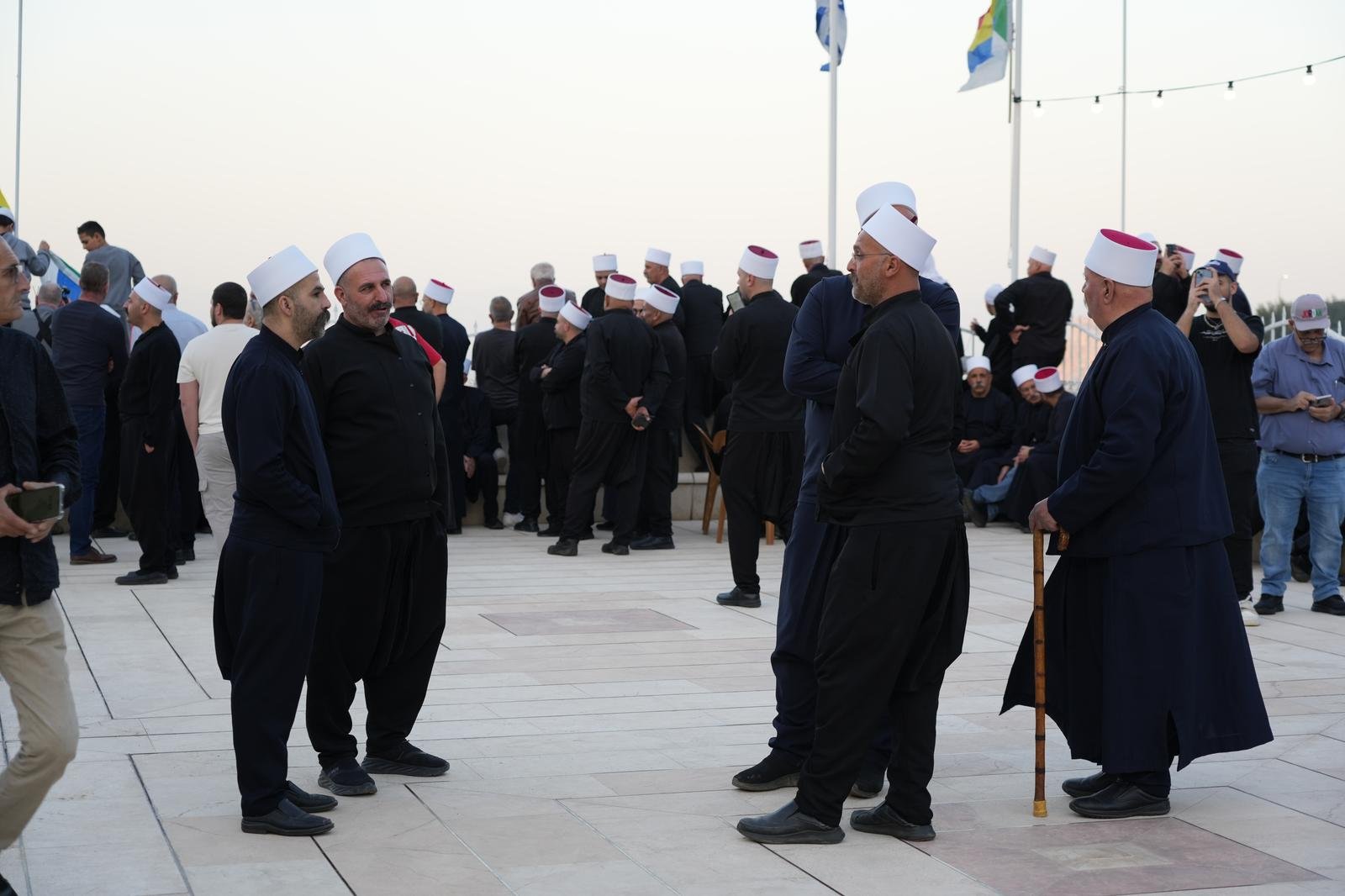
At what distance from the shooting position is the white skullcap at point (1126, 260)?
509cm

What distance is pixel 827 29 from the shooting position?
20.2m

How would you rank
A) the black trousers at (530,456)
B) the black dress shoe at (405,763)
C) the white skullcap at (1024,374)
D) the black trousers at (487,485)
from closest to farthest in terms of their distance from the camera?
the black dress shoe at (405,763), the white skullcap at (1024,374), the black trousers at (530,456), the black trousers at (487,485)

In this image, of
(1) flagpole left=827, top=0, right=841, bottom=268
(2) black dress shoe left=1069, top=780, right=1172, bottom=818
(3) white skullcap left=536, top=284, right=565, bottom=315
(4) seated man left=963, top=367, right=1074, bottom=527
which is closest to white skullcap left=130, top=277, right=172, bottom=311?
(3) white skullcap left=536, top=284, right=565, bottom=315

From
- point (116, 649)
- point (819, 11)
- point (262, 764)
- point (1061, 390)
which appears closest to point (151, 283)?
point (116, 649)

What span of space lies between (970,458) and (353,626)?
8.92 metres

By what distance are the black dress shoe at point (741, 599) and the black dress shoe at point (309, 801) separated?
14.8 ft

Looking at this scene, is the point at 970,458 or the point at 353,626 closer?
the point at 353,626

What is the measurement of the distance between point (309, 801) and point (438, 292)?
29.2 feet

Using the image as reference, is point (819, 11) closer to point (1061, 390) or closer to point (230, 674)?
point (1061, 390)

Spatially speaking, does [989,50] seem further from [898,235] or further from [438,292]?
[898,235]

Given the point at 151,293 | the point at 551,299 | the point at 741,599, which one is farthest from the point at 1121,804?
the point at 551,299

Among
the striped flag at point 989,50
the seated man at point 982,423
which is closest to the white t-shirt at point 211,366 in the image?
the seated man at point 982,423

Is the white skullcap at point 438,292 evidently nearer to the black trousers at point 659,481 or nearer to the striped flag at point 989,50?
the black trousers at point 659,481

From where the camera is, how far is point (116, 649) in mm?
7648
